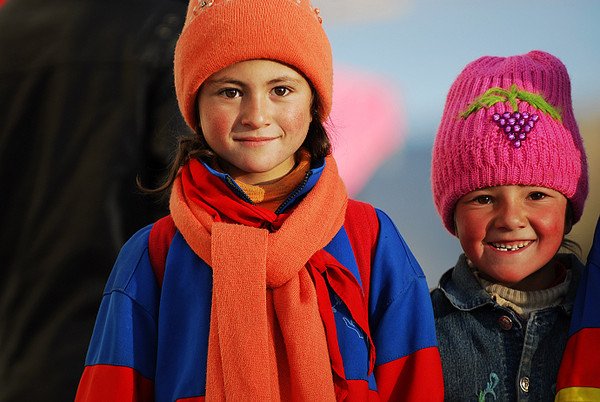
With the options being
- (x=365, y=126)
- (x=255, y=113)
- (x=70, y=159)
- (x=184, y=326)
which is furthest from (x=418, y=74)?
(x=184, y=326)

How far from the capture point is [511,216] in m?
1.73

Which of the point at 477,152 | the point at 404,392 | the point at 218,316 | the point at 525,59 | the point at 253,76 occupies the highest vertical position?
the point at 525,59

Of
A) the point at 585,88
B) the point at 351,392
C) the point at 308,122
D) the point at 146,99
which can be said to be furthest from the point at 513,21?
the point at 351,392

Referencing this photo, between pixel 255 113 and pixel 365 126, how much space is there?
113cm

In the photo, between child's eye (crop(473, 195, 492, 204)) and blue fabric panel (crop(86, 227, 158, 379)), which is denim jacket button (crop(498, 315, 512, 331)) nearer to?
child's eye (crop(473, 195, 492, 204))

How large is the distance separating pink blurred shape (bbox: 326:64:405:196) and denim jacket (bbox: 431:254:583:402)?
30.0 inches

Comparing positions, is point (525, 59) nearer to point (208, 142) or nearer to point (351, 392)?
point (208, 142)

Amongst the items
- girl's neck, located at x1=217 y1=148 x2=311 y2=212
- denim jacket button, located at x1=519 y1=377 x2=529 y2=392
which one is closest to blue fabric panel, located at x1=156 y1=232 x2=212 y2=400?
girl's neck, located at x1=217 y1=148 x2=311 y2=212

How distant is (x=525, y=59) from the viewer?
6.12 ft

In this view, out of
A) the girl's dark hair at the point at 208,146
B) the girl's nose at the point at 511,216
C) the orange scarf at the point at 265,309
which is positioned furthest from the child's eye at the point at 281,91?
the girl's nose at the point at 511,216

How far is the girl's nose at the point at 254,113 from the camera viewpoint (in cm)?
145

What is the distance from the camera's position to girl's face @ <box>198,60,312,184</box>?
1.48 m

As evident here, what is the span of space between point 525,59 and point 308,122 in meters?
0.71

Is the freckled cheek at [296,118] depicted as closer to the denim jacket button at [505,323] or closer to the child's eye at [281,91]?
the child's eye at [281,91]
